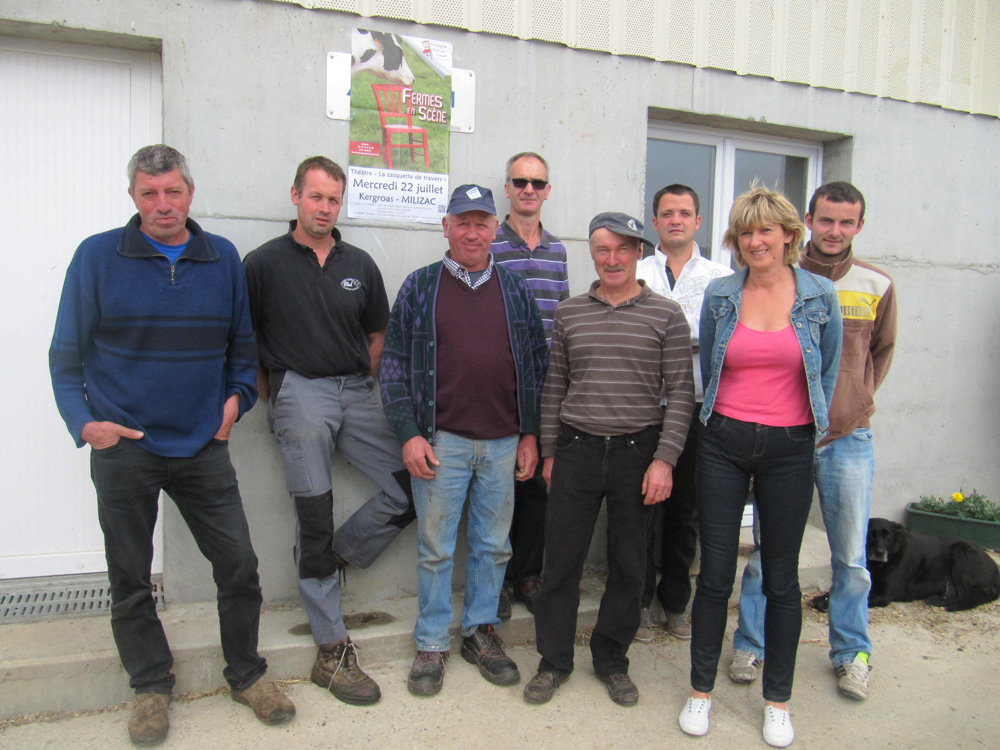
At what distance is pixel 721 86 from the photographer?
15.1 ft

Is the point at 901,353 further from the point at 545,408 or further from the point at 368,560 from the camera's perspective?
the point at 368,560

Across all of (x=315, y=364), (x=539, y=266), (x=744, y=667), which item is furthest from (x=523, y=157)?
(x=744, y=667)

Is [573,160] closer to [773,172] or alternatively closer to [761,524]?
[773,172]

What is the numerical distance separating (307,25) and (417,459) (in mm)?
2251

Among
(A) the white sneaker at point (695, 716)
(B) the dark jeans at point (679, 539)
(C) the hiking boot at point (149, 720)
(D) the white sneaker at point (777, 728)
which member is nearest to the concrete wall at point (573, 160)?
(C) the hiking boot at point (149, 720)

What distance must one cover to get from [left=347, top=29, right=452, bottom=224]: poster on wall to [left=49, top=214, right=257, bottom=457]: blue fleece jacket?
1.14 m

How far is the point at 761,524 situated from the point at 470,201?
1826mm

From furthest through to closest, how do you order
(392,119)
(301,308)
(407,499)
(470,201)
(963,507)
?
1. (963,507)
2. (392,119)
3. (407,499)
4. (301,308)
5. (470,201)

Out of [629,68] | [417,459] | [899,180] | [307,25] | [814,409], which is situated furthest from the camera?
[899,180]

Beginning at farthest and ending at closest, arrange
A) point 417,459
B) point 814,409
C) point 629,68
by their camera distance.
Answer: point 629,68, point 417,459, point 814,409

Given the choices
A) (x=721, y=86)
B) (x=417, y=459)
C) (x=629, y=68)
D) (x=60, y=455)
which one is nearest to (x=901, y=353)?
(x=721, y=86)

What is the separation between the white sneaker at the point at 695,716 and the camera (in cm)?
303

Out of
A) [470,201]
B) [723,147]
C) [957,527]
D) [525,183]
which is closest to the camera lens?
[470,201]

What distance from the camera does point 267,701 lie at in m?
3.03
